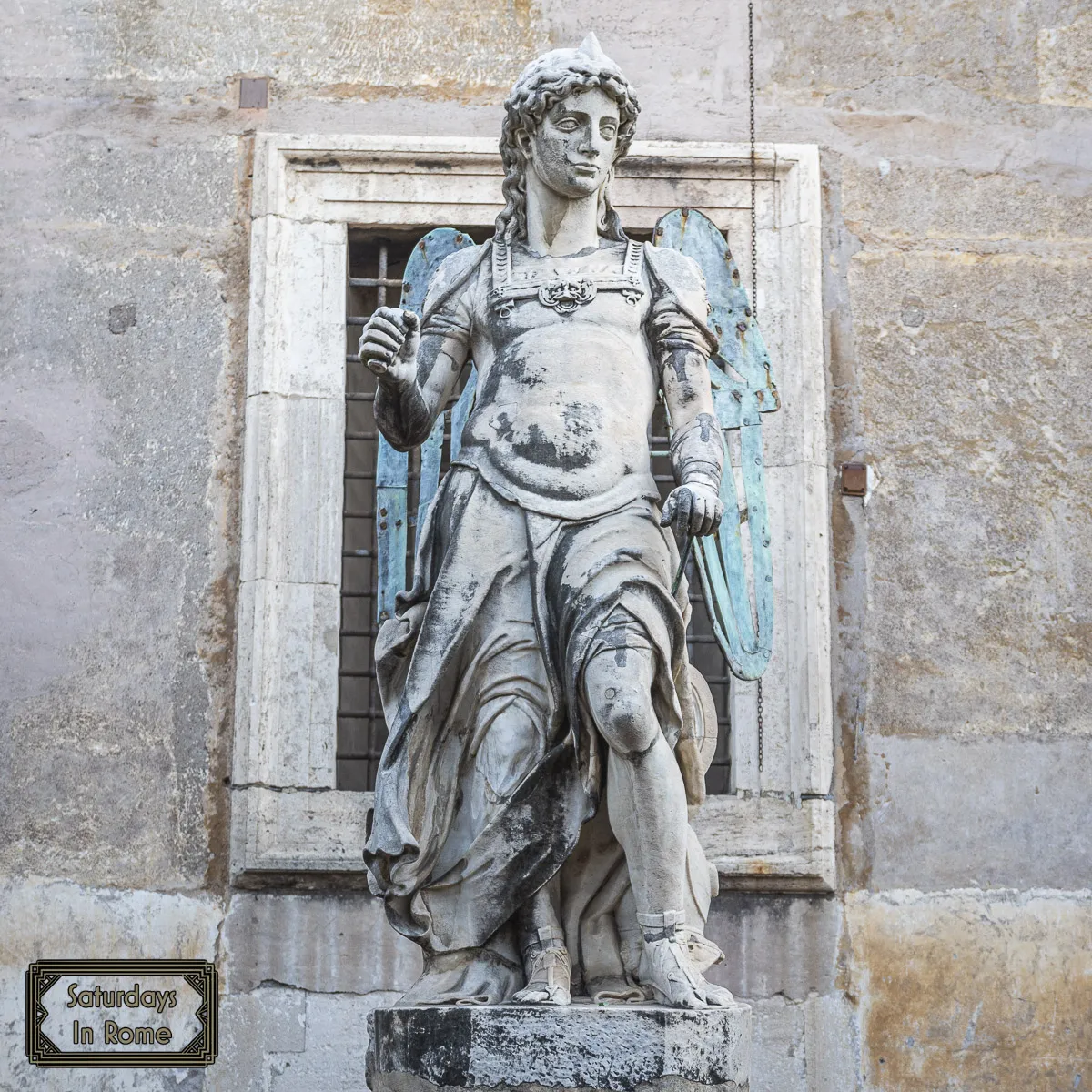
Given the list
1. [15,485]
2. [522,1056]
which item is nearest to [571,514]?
[522,1056]

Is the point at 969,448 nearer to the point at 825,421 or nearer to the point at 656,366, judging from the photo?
the point at 825,421

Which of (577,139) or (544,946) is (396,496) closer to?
(577,139)

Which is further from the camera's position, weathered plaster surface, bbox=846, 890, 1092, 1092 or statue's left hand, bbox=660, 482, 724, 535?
weathered plaster surface, bbox=846, 890, 1092, 1092

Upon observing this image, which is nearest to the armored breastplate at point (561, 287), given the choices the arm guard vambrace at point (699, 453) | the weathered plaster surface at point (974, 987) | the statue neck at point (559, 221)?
the statue neck at point (559, 221)

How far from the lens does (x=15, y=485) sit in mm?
6871

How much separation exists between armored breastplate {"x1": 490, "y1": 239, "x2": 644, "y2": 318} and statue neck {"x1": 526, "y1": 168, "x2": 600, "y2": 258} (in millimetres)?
101

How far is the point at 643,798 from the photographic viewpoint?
4.43 metres

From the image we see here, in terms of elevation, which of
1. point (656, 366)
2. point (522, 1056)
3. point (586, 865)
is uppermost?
point (656, 366)

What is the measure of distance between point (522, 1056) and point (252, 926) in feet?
7.88

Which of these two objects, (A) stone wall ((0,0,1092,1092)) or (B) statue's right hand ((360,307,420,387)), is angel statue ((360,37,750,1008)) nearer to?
(B) statue's right hand ((360,307,420,387))

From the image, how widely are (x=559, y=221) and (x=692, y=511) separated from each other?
2.95 ft

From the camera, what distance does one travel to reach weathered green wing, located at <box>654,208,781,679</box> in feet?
21.9

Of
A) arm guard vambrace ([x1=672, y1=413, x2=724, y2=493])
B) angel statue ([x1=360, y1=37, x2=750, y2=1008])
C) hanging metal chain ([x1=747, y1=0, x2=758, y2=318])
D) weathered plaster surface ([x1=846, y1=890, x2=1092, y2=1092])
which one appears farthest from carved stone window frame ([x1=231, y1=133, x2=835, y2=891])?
arm guard vambrace ([x1=672, y1=413, x2=724, y2=493])

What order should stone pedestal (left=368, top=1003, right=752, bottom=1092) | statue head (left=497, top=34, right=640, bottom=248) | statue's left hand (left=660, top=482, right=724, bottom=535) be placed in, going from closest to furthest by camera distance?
stone pedestal (left=368, top=1003, right=752, bottom=1092) < statue's left hand (left=660, top=482, right=724, bottom=535) < statue head (left=497, top=34, right=640, bottom=248)
